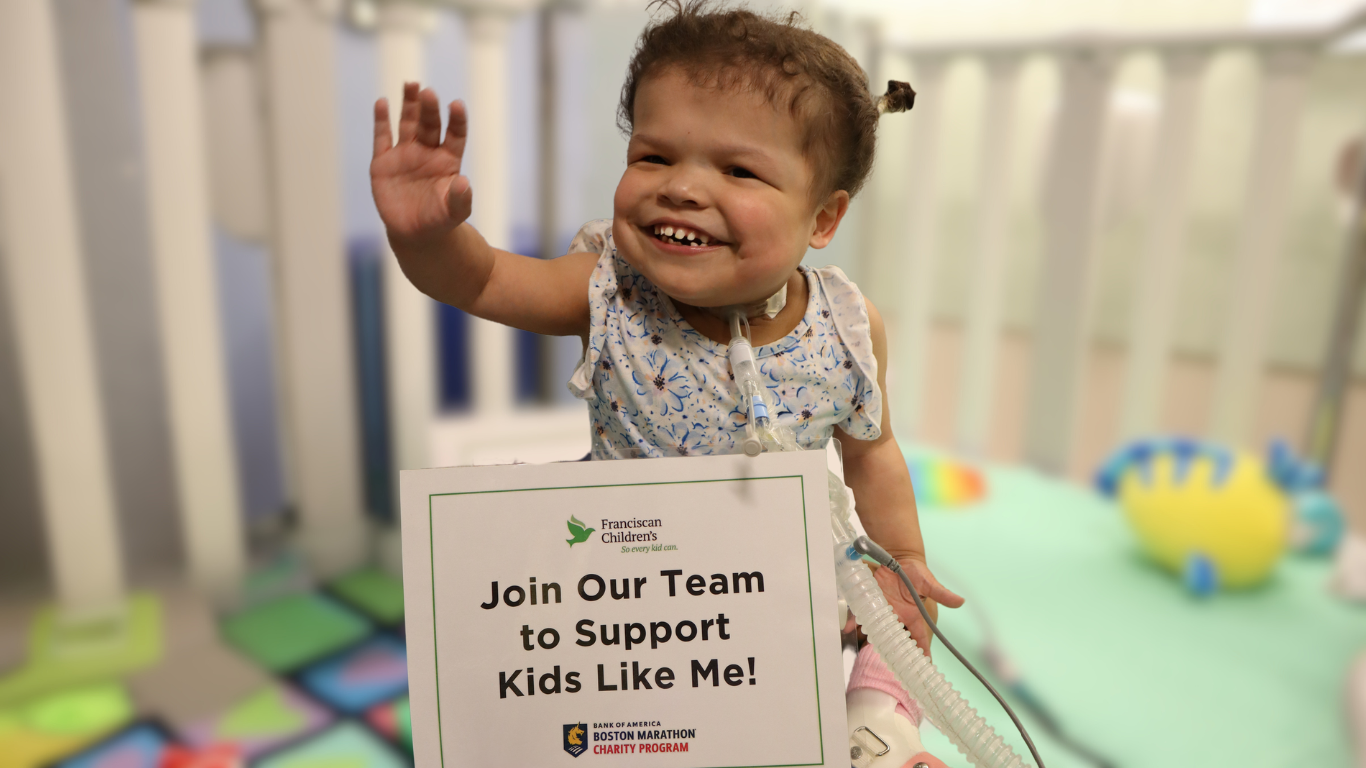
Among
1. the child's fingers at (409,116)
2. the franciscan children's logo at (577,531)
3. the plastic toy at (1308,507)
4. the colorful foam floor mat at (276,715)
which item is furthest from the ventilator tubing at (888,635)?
the plastic toy at (1308,507)

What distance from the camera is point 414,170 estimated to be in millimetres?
479

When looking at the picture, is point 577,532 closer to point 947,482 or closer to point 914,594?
point 914,594

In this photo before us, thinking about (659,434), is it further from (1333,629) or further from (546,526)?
(1333,629)

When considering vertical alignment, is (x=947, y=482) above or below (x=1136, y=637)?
above

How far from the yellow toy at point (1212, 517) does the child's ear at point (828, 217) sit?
1.12m

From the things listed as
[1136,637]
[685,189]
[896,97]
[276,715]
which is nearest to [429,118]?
[685,189]

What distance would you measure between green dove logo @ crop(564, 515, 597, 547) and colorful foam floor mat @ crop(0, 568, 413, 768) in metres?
0.56

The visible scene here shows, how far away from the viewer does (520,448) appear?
1082mm

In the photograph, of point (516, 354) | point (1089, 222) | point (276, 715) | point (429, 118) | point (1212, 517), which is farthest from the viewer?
point (1089, 222)

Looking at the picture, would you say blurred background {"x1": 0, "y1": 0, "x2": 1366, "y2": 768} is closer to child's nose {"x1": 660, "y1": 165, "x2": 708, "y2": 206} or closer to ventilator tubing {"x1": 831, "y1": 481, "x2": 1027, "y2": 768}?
child's nose {"x1": 660, "y1": 165, "x2": 708, "y2": 206}

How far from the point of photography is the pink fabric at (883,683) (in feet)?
1.78

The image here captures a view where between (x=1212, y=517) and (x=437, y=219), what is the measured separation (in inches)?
52.5

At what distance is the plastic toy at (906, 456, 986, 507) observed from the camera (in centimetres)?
158

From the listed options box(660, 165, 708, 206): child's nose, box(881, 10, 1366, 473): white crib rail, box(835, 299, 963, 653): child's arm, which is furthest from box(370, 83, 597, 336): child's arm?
box(881, 10, 1366, 473): white crib rail
